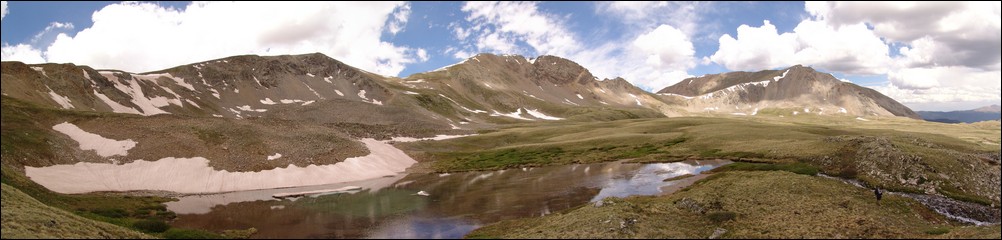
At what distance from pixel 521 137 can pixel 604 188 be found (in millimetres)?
106605

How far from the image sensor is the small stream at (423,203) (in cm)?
4659

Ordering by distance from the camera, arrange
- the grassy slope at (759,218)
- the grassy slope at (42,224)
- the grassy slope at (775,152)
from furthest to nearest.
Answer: the grassy slope at (775,152)
the grassy slope at (759,218)
the grassy slope at (42,224)

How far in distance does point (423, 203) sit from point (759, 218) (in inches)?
1502

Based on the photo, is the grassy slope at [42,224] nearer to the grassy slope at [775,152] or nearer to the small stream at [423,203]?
the small stream at [423,203]

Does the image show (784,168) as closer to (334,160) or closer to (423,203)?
(423,203)

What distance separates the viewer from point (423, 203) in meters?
61.2

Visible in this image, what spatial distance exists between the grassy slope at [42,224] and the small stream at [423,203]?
11.8 m

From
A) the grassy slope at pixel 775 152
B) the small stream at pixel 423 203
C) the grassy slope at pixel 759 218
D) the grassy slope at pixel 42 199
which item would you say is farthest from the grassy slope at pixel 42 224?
the grassy slope at pixel 775 152

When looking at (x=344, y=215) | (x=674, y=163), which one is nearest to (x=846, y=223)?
(x=344, y=215)

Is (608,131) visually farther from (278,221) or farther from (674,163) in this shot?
(278,221)

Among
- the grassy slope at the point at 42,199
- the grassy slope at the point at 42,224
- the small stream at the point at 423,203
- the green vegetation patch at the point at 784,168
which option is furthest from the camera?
the green vegetation patch at the point at 784,168

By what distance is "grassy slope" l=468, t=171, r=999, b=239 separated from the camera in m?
35.6

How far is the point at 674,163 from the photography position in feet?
317

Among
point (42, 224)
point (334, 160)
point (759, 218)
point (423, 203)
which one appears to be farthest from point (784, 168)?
point (42, 224)
